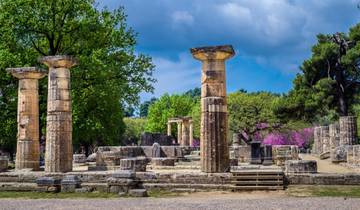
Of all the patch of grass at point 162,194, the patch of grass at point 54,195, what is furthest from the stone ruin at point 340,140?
the patch of grass at point 54,195

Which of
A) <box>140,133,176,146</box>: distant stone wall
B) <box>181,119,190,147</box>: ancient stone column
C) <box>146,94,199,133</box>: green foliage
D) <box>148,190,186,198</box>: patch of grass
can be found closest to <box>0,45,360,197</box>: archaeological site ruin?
<box>148,190,186,198</box>: patch of grass

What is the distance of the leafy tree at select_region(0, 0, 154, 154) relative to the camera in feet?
90.1

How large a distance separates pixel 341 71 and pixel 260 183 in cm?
3056

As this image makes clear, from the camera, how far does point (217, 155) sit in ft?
54.9

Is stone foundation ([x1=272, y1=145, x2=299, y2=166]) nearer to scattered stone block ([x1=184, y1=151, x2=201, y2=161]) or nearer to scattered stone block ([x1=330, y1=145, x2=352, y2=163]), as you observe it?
scattered stone block ([x1=330, y1=145, x2=352, y2=163])

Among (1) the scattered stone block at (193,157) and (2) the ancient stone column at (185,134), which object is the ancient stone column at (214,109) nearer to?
(1) the scattered stone block at (193,157)

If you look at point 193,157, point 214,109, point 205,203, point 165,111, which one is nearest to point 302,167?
point 214,109

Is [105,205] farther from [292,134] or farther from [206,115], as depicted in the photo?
[292,134]

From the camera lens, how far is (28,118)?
70.5 ft

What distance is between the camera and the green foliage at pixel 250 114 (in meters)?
50.8

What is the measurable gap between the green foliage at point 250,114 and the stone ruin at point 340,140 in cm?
829

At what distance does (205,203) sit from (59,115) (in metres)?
Answer: 9.36

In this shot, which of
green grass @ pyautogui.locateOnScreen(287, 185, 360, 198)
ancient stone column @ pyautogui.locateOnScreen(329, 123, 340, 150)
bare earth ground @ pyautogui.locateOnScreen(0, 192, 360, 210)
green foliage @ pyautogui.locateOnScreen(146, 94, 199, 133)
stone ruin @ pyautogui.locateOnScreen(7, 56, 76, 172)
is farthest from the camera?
green foliage @ pyautogui.locateOnScreen(146, 94, 199, 133)

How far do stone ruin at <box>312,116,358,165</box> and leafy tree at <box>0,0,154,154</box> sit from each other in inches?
506
